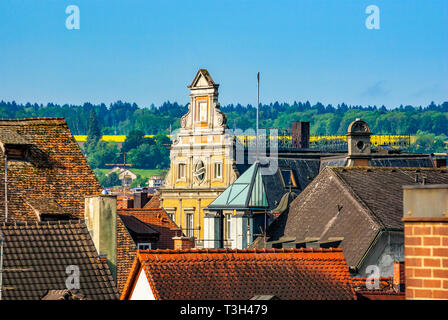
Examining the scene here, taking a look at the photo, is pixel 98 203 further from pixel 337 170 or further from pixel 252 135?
pixel 252 135

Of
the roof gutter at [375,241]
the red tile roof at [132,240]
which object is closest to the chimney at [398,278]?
the roof gutter at [375,241]

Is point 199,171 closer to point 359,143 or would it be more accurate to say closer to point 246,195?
point 246,195

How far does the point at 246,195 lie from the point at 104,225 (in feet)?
85.3

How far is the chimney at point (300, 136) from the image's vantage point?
387 feet

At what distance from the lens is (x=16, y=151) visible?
3962 centimetres

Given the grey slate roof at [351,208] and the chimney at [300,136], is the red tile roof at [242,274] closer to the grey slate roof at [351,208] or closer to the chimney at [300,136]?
the grey slate roof at [351,208]

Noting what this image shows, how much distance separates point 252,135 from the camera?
11712 cm

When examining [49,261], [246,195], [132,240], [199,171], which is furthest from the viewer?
[199,171]

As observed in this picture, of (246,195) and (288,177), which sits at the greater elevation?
(288,177)

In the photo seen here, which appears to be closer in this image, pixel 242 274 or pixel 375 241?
pixel 242 274

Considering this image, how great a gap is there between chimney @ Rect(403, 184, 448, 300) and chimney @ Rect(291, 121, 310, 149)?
99089 millimetres

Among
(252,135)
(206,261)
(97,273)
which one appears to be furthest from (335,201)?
(252,135)

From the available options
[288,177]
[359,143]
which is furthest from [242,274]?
[288,177]
